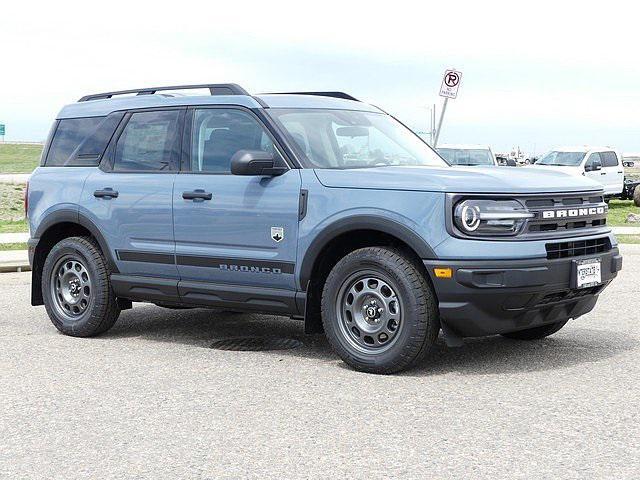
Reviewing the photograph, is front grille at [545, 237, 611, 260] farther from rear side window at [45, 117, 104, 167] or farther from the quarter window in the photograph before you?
rear side window at [45, 117, 104, 167]

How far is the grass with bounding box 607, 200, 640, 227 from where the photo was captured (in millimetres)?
23302

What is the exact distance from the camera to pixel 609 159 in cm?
3088

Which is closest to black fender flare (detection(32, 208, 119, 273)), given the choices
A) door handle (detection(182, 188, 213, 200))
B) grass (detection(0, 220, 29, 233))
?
door handle (detection(182, 188, 213, 200))

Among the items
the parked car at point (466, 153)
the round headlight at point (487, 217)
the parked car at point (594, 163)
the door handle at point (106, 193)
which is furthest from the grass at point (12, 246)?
the parked car at point (594, 163)

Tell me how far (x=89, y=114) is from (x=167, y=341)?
6.81 ft

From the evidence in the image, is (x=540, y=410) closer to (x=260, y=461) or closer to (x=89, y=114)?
(x=260, y=461)

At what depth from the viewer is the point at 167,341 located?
814 cm

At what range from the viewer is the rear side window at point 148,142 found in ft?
25.5

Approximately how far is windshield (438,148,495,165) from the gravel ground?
1658cm

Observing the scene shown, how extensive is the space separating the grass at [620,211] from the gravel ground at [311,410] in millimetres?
15648

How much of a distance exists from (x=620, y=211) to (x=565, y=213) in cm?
2240

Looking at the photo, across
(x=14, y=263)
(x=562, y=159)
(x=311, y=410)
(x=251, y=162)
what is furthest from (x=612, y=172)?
(x=311, y=410)

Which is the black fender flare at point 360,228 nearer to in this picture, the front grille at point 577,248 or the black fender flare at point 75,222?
the front grille at point 577,248

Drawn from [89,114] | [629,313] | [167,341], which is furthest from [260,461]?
[629,313]
